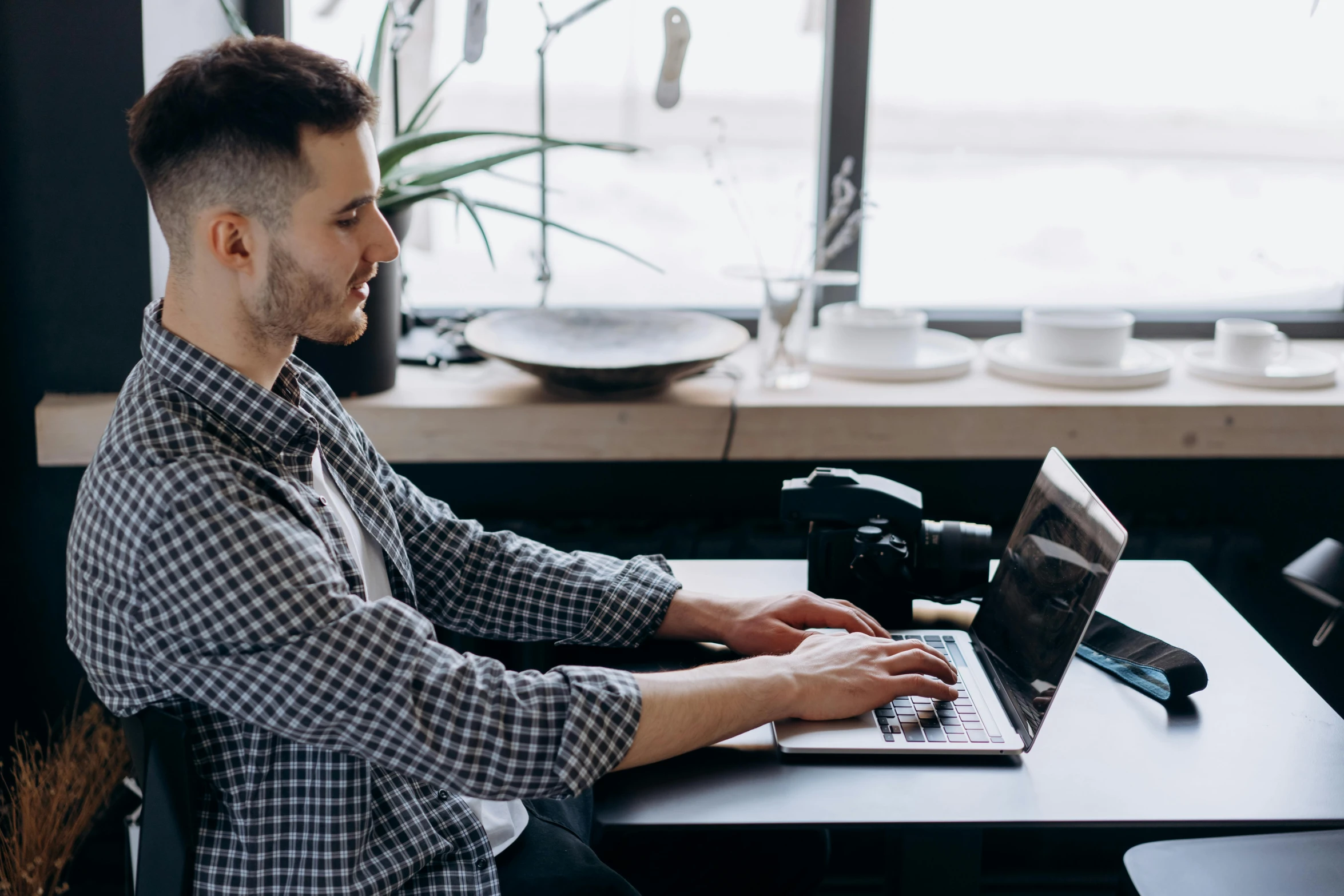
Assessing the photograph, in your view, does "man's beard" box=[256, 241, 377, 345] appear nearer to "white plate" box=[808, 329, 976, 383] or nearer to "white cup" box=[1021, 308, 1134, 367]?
"white plate" box=[808, 329, 976, 383]

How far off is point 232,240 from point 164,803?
48 cm

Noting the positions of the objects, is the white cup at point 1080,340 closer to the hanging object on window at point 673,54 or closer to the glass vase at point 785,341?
the glass vase at point 785,341

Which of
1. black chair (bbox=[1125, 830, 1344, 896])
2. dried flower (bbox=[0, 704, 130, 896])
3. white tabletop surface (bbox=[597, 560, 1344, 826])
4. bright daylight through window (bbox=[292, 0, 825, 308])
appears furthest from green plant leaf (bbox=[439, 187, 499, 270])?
black chair (bbox=[1125, 830, 1344, 896])

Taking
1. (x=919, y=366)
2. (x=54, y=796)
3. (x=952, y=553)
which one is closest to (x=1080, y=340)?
(x=919, y=366)

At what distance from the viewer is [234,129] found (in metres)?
1.08

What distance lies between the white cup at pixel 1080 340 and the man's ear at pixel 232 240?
1.53 metres

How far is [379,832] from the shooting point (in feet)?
3.59

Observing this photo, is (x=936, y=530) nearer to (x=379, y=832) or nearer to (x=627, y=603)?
(x=627, y=603)

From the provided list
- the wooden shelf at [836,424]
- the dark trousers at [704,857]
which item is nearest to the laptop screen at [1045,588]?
the dark trousers at [704,857]

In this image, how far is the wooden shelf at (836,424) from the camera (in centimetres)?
202

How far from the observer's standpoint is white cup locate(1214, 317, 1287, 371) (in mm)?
2211

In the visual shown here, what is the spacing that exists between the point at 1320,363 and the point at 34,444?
7.37 feet

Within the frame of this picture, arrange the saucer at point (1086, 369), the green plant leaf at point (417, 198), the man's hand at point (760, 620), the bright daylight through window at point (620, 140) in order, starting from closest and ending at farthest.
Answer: the man's hand at point (760, 620) < the green plant leaf at point (417, 198) < the saucer at point (1086, 369) < the bright daylight through window at point (620, 140)

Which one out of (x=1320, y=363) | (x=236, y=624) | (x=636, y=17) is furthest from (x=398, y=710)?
(x=1320, y=363)
